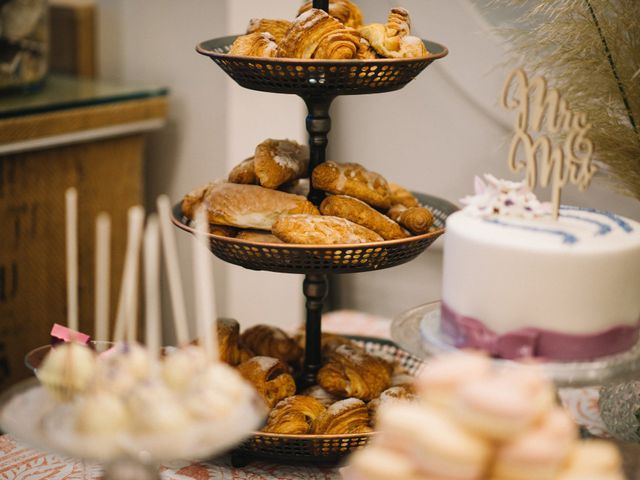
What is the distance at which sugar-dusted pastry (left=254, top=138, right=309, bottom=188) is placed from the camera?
142 centimetres

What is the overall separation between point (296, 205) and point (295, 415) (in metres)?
0.29

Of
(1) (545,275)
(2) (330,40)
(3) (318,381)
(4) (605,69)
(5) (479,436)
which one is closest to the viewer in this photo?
(5) (479,436)

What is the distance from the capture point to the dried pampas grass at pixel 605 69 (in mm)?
1374

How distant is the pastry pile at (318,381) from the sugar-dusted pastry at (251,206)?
214mm

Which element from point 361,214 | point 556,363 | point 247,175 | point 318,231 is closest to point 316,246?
point 318,231

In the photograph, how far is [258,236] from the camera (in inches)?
54.0

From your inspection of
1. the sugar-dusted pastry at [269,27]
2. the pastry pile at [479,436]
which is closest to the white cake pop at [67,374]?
the pastry pile at [479,436]

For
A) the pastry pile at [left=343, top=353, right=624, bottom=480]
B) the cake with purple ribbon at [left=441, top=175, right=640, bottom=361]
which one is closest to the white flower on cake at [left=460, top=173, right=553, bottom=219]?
the cake with purple ribbon at [left=441, top=175, right=640, bottom=361]

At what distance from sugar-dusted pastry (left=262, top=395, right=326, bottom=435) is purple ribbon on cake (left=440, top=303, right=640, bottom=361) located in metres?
0.33

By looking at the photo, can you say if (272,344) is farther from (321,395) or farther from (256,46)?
(256,46)

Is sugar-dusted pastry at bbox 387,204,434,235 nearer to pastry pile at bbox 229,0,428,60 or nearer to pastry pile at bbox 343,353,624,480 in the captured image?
pastry pile at bbox 229,0,428,60

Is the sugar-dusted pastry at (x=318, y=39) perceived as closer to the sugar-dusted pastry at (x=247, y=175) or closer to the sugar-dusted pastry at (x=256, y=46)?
the sugar-dusted pastry at (x=256, y=46)

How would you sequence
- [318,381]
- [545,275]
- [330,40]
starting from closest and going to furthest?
[545,275] < [330,40] < [318,381]

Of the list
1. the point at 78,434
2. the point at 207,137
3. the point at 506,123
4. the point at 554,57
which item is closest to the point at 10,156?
the point at 207,137
